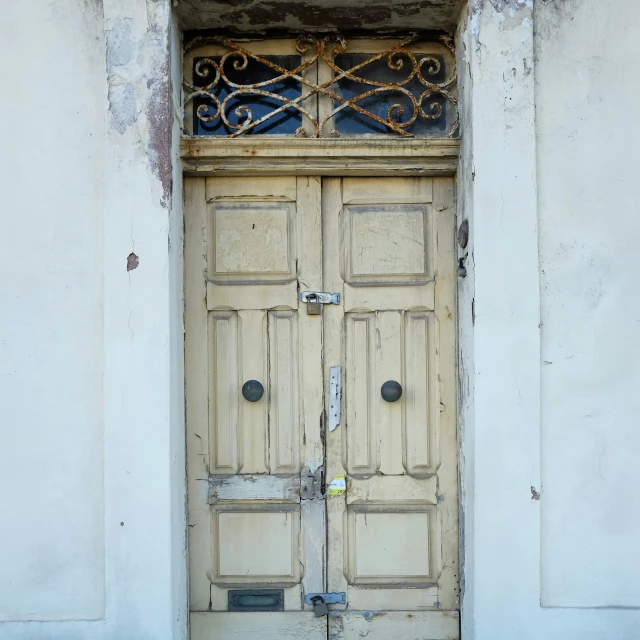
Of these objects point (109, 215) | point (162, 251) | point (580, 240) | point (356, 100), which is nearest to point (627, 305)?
point (580, 240)

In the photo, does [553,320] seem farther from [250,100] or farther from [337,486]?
[250,100]

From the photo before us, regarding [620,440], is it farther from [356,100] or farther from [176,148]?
[176,148]

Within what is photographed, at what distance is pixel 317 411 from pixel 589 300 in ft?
4.38

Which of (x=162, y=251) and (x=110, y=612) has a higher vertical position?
(x=162, y=251)

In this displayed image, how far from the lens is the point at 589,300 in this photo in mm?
3324

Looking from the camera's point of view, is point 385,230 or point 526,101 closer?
point 526,101

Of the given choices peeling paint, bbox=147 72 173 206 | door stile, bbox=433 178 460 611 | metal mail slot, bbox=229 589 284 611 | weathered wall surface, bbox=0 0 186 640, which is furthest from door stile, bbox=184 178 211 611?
door stile, bbox=433 178 460 611

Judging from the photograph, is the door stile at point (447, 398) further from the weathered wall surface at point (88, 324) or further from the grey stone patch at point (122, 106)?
the grey stone patch at point (122, 106)

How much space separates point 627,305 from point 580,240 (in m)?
0.35

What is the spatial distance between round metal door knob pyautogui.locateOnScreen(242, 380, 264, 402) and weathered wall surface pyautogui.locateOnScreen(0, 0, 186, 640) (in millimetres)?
348

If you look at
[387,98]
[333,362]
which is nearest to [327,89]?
[387,98]

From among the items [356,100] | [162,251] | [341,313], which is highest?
[356,100]

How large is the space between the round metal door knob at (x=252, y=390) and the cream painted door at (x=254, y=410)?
43 mm

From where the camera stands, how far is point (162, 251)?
3.27m
